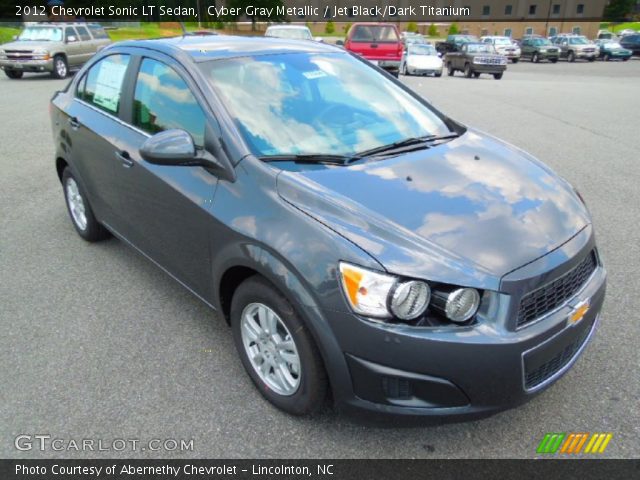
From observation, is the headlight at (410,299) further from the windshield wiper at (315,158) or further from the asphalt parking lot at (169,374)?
the windshield wiper at (315,158)

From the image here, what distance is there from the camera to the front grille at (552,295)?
2146 mm

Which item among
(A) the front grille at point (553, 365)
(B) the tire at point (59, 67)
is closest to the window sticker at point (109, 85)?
(A) the front grille at point (553, 365)

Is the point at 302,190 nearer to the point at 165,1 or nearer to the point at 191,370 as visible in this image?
the point at 191,370

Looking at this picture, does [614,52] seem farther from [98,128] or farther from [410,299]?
[410,299]

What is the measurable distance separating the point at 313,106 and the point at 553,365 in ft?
6.22

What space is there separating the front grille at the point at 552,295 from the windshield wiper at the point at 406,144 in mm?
1125

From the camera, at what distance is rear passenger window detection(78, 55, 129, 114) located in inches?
147

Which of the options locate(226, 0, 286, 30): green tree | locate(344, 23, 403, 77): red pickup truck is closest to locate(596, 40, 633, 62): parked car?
locate(344, 23, 403, 77): red pickup truck

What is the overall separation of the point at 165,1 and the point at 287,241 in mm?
32586

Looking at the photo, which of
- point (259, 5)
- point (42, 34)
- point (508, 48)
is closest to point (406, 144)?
point (42, 34)

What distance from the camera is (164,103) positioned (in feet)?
10.5

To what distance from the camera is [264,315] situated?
257 centimetres

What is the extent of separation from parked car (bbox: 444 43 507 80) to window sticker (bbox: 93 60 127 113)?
2127cm
